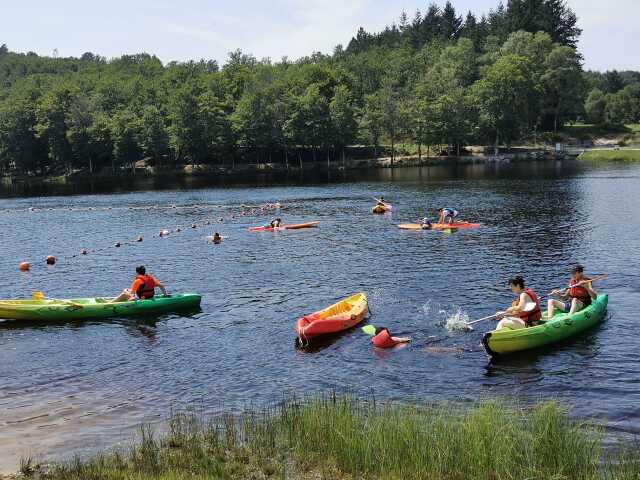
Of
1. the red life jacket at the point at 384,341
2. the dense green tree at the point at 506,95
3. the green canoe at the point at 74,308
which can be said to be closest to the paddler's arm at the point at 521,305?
the red life jacket at the point at 384,341

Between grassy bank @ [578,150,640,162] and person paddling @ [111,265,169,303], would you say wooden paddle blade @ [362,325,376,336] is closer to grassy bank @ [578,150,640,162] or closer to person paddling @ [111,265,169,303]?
person paddling @ [111,265,169,303]

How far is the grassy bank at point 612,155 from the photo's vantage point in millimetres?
112188

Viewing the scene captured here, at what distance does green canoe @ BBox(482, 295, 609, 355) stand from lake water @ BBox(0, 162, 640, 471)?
44 centimetres

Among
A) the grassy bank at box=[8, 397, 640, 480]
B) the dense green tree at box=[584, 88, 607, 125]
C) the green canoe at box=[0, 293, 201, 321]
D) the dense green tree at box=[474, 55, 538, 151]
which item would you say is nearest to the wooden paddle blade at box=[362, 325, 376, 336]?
the grassy bank at box=[8, 397, 640, 480]

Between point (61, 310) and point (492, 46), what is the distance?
148263mm

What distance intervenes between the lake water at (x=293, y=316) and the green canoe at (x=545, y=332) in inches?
17.3

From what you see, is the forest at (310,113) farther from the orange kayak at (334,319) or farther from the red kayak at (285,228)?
the orange kayak at (334,319)

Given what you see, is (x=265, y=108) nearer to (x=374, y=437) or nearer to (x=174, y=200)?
(x=174, y=200)

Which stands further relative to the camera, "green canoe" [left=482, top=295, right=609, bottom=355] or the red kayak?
the red kayak

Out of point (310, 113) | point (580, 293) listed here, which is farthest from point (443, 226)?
point (310, 113)

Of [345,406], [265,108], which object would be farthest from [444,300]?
[265,108]

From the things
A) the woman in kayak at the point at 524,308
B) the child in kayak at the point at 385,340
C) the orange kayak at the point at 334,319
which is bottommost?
the child in kayak at the point at 385,340

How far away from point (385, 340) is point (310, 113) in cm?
10392

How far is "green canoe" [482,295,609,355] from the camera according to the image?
840 inches
